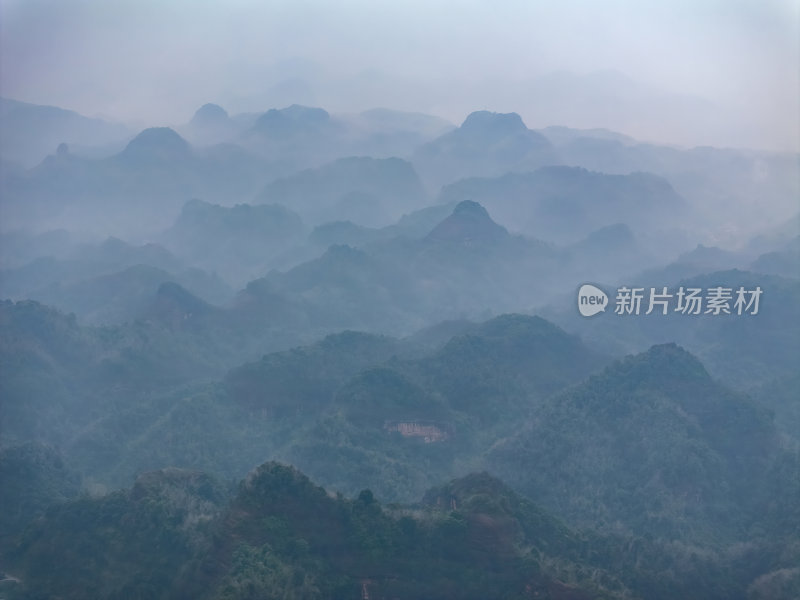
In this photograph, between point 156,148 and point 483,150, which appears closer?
point 156,148

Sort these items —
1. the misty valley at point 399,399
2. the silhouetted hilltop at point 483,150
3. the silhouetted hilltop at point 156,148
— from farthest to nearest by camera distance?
the silhouetted hilltop at point 483,150 < the silhouetted hilltop at point 156,148 < the misty valley at point 399,399

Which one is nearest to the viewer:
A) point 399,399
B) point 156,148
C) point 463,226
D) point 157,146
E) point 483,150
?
point 399,399

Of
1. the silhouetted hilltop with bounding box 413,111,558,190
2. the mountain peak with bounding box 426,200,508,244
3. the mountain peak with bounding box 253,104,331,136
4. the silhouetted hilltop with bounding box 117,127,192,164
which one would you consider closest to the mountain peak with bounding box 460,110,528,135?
the silhouetted hilltop with bounding box 413,111,558,190

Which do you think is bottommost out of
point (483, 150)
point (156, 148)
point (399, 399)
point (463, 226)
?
point (399, 399)

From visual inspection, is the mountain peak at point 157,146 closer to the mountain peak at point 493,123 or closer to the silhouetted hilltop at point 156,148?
the silhouetted hilltop at point 156,148

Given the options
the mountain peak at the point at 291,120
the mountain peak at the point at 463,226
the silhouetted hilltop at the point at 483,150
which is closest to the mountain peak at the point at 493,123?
the silhouetted hilltop at the point at 483,150

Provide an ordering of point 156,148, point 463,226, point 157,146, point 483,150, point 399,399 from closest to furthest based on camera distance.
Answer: point 399,399 < point 463,226 < point 156,148 < point 157,146 < point 483,150

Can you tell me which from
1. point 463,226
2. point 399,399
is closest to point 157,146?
point 463,226

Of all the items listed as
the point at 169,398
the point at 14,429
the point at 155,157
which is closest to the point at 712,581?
the point at 169,398

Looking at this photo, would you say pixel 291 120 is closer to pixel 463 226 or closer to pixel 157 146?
pixel 157 146
